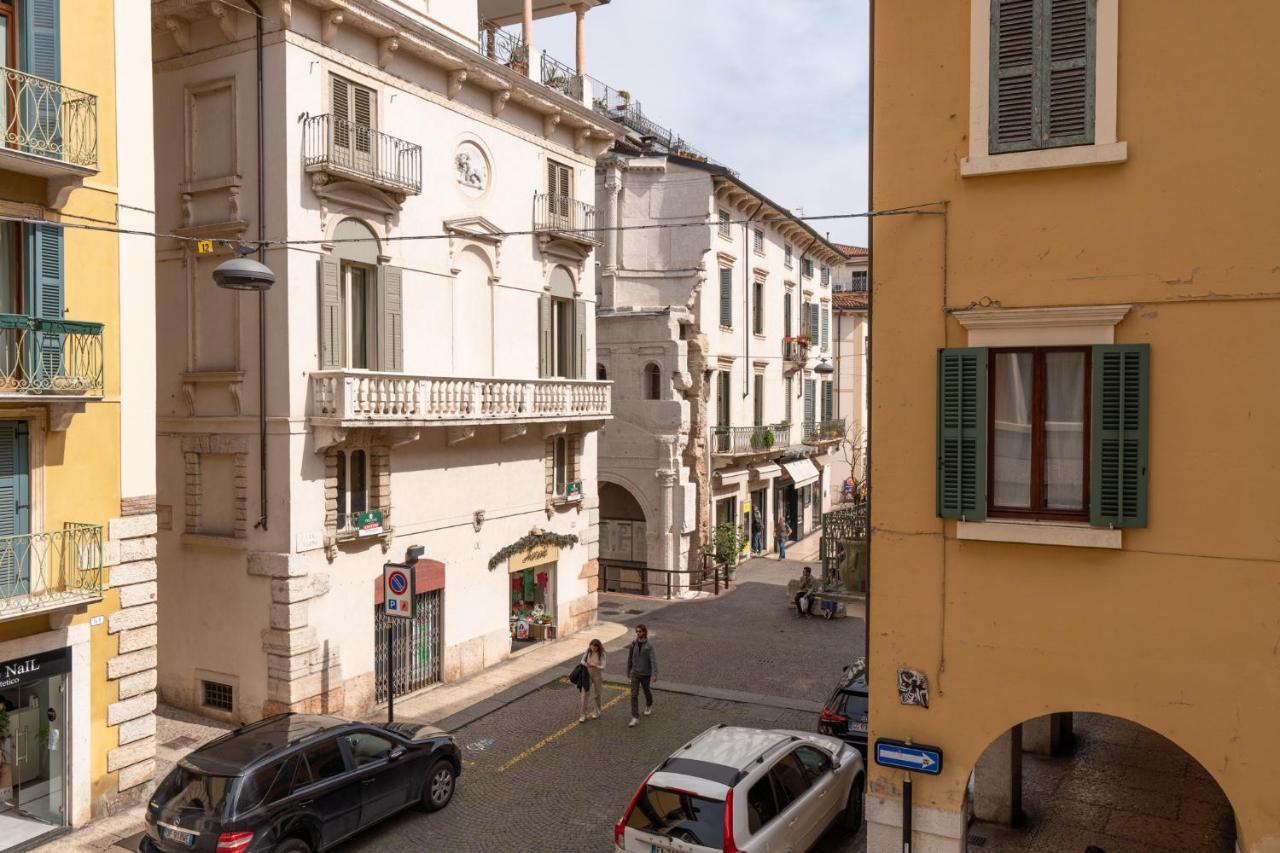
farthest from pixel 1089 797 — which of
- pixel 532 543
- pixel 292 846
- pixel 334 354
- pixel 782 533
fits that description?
pixel 782 533

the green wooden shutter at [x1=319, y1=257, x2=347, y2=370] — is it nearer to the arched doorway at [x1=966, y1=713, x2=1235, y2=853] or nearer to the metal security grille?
the metal security grille

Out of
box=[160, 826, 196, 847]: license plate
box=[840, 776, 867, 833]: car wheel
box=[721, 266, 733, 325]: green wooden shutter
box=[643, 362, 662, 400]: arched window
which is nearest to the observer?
box=[160, 826, 196, 847]: license plate

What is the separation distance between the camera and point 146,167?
1350 centimetres

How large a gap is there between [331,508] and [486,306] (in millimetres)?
6016

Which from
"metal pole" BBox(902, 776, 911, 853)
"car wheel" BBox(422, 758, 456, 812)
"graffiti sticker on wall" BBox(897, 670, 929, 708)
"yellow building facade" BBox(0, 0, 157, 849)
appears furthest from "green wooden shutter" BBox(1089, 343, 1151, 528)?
"yellow building facade" BBox(0, 0, 157, 849)

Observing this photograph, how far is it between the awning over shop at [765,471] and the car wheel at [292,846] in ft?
85.0

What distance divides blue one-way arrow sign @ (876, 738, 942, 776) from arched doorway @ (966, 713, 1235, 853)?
14.7ft

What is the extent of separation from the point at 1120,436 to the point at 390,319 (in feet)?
45.2

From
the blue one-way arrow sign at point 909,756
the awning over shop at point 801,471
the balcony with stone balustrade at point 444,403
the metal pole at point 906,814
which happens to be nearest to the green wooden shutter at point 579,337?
the balcony with stone balustrade at point 444,403

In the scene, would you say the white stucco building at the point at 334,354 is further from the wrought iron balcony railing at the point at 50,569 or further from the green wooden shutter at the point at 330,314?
the wrought iron balcony railing at the point at 50,569

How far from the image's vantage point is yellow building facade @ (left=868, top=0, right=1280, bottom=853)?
728cm

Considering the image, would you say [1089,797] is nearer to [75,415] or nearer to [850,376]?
[75,415]

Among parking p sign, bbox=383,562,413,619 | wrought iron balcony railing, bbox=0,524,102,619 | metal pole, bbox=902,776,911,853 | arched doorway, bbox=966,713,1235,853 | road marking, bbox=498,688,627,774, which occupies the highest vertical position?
wrought iron balcony railing, bbox=0,524,102,619

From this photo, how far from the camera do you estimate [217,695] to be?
57.3ft
